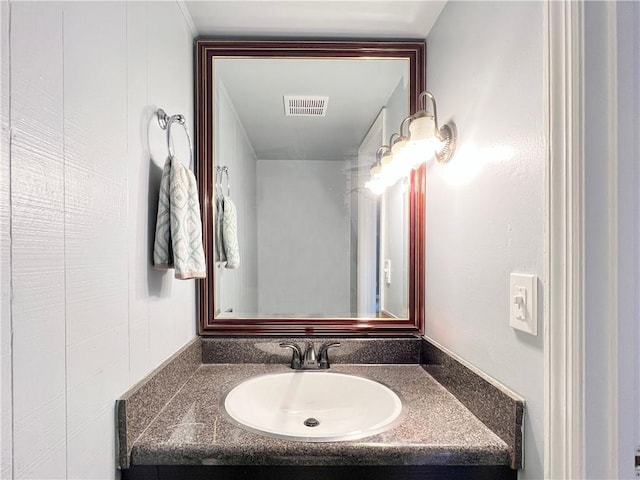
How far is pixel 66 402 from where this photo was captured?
632mm

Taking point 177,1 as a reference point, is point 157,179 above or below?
below

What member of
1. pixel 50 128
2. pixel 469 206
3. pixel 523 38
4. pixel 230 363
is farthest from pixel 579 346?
pixel 230 363

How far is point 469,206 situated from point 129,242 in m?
0.90

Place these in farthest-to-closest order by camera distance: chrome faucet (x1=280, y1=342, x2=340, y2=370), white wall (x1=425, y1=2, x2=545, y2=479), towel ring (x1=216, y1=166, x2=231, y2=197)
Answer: towel ring (x1=216, y1=166, x2=231, y2=197) → chrome faucet (x1=280, y1=342, x2=340, y2=370) → white wall (x1=425, y1=2, x2=545, y2=479)

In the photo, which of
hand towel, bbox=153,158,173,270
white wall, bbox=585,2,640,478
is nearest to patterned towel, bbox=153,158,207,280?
hand towel, bbox=153,158,173,270

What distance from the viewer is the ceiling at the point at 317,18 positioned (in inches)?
49.8

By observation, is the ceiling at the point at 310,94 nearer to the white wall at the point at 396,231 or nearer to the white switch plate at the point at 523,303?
the white wall at the point at 396,231

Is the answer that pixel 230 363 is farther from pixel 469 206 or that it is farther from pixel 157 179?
pixel 469 206

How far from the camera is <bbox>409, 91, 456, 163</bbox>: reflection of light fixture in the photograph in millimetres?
1128

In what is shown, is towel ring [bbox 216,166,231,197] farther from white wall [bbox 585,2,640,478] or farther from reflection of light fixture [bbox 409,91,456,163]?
white wall [bbox 585,2,640,478]

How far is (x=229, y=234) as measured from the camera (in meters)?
1.46

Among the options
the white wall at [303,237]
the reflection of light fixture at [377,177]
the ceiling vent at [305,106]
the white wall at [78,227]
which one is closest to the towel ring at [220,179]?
the white wall at [303,237]

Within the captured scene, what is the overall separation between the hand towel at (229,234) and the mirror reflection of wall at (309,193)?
24 mm

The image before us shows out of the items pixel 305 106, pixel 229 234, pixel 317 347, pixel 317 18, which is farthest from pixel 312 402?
pixel 317 18
